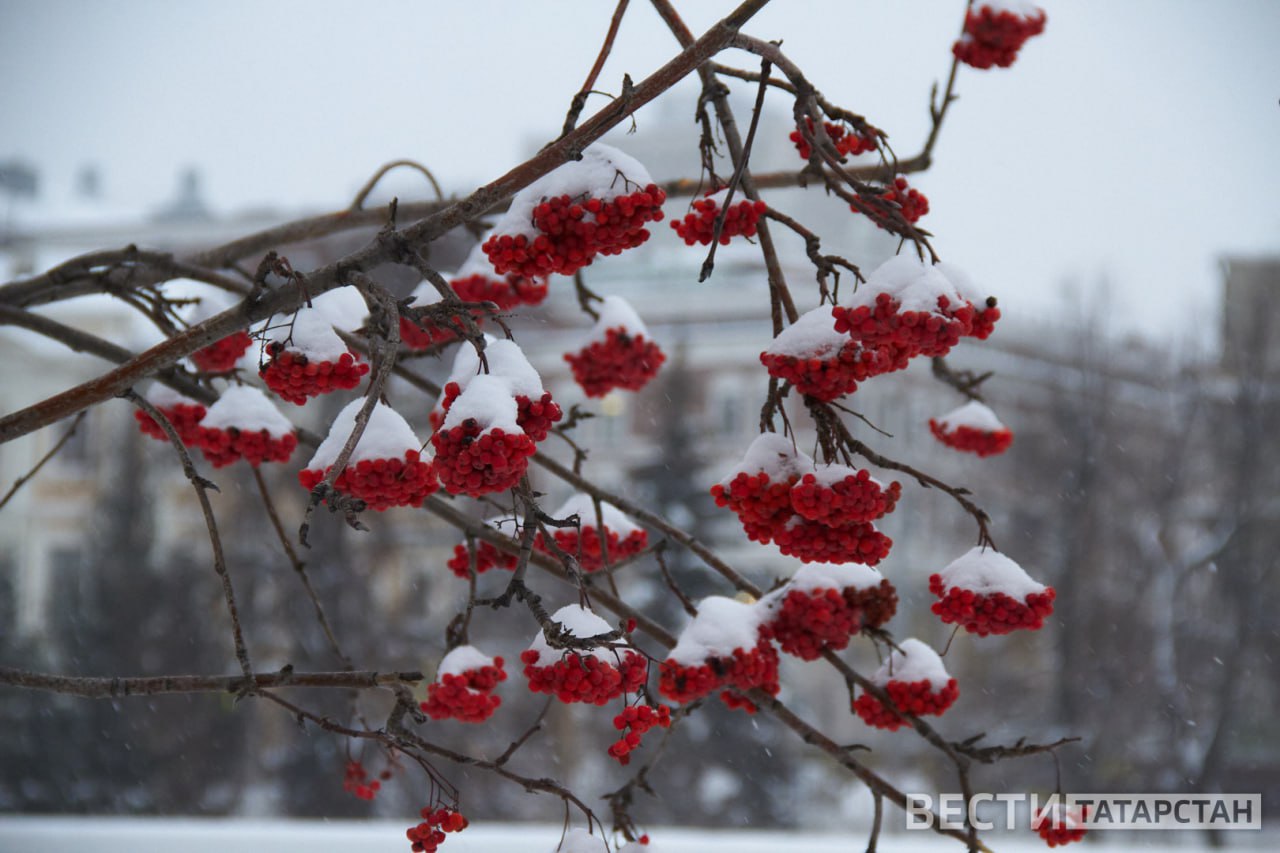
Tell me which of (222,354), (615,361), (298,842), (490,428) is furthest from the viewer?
(298,842)

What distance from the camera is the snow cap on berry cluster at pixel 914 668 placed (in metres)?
2.79

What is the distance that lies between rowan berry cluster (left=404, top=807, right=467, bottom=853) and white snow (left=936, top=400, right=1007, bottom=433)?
1.84 meters

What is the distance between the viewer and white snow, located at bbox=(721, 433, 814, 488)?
2.22m

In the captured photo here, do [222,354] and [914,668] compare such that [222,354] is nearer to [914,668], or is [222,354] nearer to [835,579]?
[835,579]

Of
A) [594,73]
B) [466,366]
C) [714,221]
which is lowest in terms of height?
[466,366]

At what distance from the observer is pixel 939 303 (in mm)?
1991

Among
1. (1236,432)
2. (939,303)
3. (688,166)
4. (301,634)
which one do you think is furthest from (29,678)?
(688,166)

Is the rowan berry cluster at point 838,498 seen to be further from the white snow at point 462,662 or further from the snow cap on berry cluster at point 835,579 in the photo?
the white snow at point 462,662

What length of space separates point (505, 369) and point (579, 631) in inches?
19.0

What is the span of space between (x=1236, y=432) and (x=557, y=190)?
67.8 ft

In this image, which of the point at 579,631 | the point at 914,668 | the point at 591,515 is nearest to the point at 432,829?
the point at 579,631

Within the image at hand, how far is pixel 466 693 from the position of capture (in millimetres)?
2705

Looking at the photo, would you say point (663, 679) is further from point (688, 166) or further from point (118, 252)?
point (688, 166)

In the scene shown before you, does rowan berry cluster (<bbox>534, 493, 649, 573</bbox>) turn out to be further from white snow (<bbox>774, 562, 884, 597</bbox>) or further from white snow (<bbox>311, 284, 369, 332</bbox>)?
white snow (<bbox>311, 284, 369, 332</bbox>)
